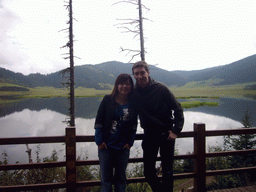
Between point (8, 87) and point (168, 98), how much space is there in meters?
185

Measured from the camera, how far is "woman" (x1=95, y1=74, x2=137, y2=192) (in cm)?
229

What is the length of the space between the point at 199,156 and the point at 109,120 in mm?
1845

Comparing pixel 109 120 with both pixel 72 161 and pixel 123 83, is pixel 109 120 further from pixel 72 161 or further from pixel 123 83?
pixel 72 161

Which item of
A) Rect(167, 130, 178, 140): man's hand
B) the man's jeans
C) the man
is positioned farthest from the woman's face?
Rect(167, 130, 178, 140): man's hand

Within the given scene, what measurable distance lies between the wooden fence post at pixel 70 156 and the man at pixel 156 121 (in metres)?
1.16

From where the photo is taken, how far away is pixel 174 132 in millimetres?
2379

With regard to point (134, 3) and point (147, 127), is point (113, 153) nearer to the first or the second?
point (147, 127)

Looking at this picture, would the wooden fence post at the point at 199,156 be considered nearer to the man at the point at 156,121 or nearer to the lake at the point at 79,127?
the man at the point at 156,121

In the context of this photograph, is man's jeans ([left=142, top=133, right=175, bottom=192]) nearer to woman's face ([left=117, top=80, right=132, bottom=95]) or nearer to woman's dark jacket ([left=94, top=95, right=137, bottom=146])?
woman's dark jacket ([left=94, top=95, right=137, bottom=146])

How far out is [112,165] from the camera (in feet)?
7.63

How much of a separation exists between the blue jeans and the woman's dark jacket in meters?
0.18

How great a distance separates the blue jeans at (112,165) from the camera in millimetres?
2279

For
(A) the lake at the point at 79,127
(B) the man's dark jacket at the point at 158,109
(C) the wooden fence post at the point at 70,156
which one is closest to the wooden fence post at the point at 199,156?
(B) the man's dark jacket at the point at 158,109

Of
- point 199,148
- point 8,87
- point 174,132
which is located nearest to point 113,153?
point 174,132
